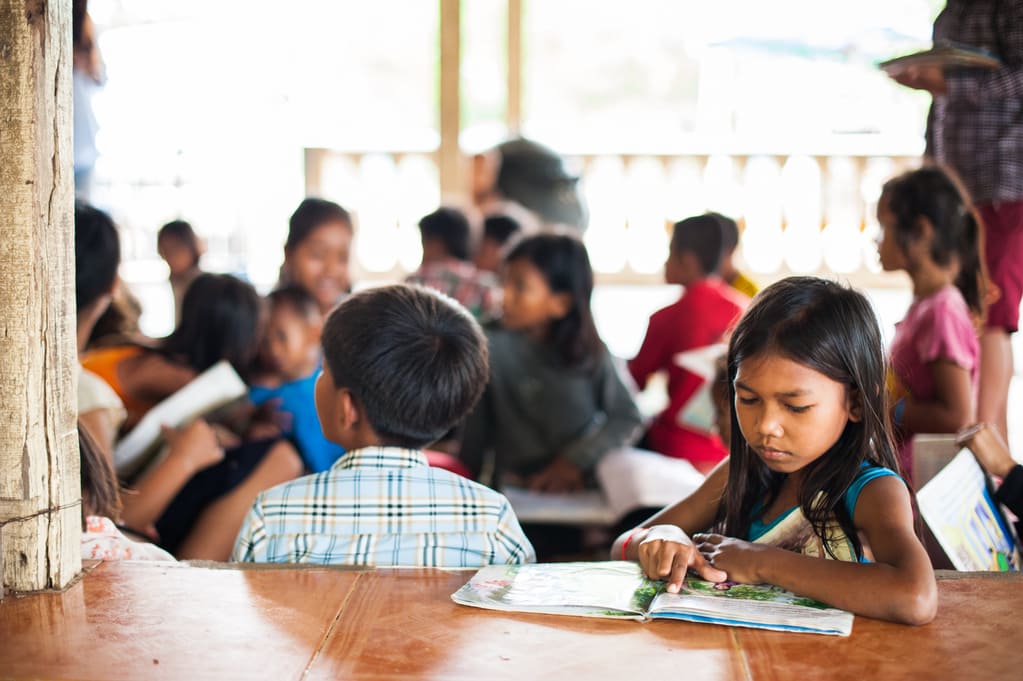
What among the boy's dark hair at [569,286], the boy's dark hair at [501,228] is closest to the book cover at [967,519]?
the boy's dark hair at [569,286]

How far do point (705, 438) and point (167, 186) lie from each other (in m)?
6.19

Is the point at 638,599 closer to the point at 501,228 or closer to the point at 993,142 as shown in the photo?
the point at 993,142

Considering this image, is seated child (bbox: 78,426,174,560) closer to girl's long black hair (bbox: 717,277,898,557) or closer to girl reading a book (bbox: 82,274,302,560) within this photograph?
girl reading a book (bbox: 82,274,302,560)

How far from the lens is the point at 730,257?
14.0 ft

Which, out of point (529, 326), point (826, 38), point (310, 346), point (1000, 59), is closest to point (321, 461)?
point (310, 346)

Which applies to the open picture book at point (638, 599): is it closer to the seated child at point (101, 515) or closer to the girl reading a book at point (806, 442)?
the girl reading a book at point (806, 442)

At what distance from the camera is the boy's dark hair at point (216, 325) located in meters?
2.97

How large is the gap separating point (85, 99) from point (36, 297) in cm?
282

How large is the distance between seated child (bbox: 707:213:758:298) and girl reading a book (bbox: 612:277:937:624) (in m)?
2.15

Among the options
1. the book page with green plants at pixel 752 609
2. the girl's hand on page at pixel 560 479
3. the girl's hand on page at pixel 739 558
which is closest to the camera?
the book page with green plants at pixel 752 609

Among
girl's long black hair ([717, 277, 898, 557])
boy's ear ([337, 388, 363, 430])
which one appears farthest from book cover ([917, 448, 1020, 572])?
boy's ear ([337, 388, 363, 430])

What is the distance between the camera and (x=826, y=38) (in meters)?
6.97

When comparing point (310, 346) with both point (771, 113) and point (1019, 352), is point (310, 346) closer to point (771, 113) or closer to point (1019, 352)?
point (1019, 352)

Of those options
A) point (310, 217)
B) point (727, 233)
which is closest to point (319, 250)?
point (310, 217)
